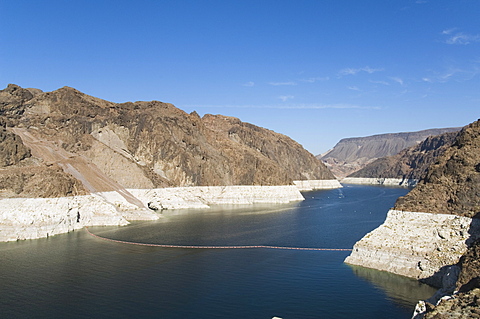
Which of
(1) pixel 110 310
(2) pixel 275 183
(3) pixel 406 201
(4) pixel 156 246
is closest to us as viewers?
(1) pixel 110 310

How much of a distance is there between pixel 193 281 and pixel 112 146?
81.9 meters

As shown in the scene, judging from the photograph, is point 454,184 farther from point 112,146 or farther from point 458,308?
point 112,146

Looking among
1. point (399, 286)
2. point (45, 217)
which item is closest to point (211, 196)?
point (45, 217)

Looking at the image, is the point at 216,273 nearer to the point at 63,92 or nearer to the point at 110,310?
the point at 110,310

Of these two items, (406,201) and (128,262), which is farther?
(128,262)

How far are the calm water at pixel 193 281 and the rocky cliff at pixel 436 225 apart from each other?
57.7 inches

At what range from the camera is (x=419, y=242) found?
32.6 m

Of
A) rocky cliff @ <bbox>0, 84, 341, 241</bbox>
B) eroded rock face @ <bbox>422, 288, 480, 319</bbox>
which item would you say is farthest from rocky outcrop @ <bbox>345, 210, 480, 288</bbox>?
rocky cliff @ <bbox>0, 84, 341, 241</bbox>

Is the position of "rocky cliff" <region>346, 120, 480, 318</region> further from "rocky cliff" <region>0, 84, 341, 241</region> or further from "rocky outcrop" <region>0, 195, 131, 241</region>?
"rocky cliff" <region>0, 84, 341, 241</region>

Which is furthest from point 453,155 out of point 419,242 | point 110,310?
point 110,310

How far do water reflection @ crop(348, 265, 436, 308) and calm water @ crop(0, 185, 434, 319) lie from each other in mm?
75

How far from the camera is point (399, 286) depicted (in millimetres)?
31469

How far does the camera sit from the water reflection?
95.3 feet

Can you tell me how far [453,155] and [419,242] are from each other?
10.7m
